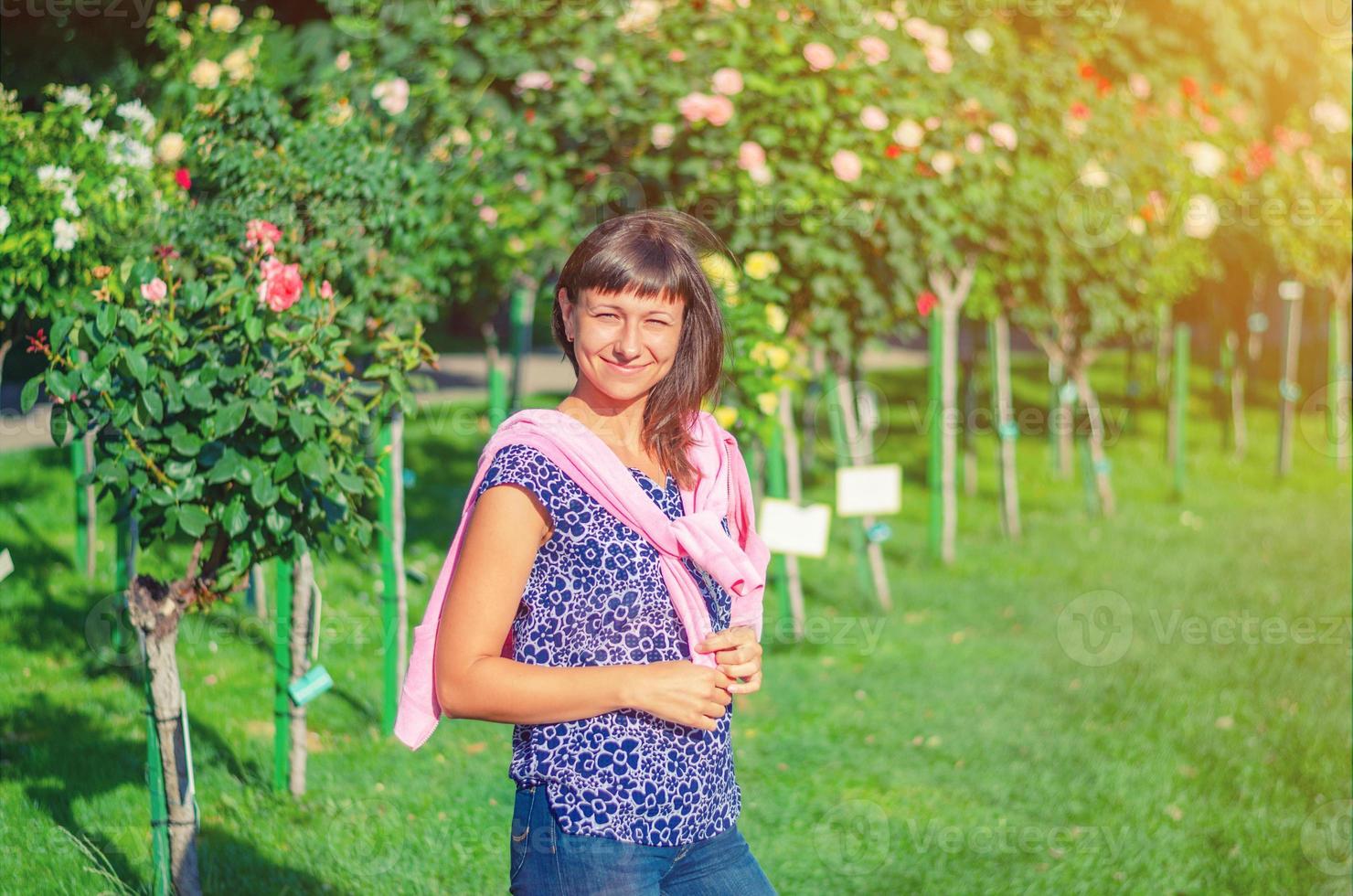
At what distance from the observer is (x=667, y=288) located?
6.89ft

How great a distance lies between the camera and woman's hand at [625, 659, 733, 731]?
1.95 metres

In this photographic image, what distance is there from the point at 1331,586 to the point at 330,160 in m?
5.91

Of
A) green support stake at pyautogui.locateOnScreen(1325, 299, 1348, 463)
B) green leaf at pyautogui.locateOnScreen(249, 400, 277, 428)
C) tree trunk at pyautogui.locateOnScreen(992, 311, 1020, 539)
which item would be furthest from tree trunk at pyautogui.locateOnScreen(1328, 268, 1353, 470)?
green leaf at pyautogui.locateOnScreen(249, 400, 277, 428)

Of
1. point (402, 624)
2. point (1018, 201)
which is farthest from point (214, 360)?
point (1018, 201)

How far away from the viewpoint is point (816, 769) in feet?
16.5

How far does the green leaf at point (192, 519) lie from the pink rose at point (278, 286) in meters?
0.56

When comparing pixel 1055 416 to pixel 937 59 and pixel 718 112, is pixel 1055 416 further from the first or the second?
pixel 718 112

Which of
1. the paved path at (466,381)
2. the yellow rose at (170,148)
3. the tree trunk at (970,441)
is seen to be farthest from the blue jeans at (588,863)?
the tree trunk at (970,441)

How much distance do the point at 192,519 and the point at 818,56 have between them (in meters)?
4.26

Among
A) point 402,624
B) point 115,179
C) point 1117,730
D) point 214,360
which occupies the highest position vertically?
point 115,179

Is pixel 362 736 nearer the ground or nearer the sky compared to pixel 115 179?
nearer the ground

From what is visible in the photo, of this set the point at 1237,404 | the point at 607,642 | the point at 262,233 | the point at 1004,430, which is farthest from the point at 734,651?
the point at 1237,404

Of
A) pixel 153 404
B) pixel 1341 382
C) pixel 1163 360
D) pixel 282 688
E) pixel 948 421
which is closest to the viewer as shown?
pixel 153 404

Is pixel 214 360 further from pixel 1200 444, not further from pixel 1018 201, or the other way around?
pixel 1200 444
